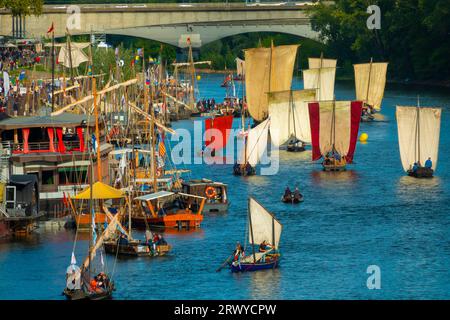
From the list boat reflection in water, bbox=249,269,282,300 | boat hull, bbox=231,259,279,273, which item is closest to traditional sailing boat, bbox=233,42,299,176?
boat hull, bbox=231,259,279,273

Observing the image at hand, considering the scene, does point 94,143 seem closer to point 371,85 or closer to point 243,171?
point 243,171

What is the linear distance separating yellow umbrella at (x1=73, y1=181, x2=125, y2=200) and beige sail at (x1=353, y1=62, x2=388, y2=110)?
86362mm

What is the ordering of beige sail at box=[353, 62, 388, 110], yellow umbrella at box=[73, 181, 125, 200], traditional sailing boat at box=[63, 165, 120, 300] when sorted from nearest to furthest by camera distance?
traditional sailing boat at box=[63, 165, 120, 300], yellow umbrella at box=[73, 181, 125, 200], beige sail at box=[353, 62, 388, 110]

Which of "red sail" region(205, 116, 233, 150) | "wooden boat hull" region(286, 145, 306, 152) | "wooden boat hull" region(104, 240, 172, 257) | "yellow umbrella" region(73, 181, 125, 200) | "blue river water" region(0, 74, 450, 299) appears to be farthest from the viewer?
"wooden boat hull" region(286, 145, 306, 152)

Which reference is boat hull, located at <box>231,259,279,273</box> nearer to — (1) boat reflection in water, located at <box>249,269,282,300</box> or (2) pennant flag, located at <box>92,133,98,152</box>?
(1) boat reflection in water, located at <box>249,269,282,300</box>

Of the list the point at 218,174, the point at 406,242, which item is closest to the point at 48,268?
the point at 406,242

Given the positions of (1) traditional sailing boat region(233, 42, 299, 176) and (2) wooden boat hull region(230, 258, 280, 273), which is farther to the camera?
(1) traditional sailing boat region(233, 42, 299, 176)

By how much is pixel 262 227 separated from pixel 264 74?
83175 mm

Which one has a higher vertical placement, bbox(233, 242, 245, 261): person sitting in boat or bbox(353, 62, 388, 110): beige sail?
bbox(353, 62, 388, 110): beige sail

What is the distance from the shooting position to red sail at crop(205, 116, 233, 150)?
14300 cm

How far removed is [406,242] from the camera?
314 ft

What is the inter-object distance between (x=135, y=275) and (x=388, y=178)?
41.5m

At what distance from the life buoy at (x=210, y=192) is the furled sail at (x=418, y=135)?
24.6 meters
